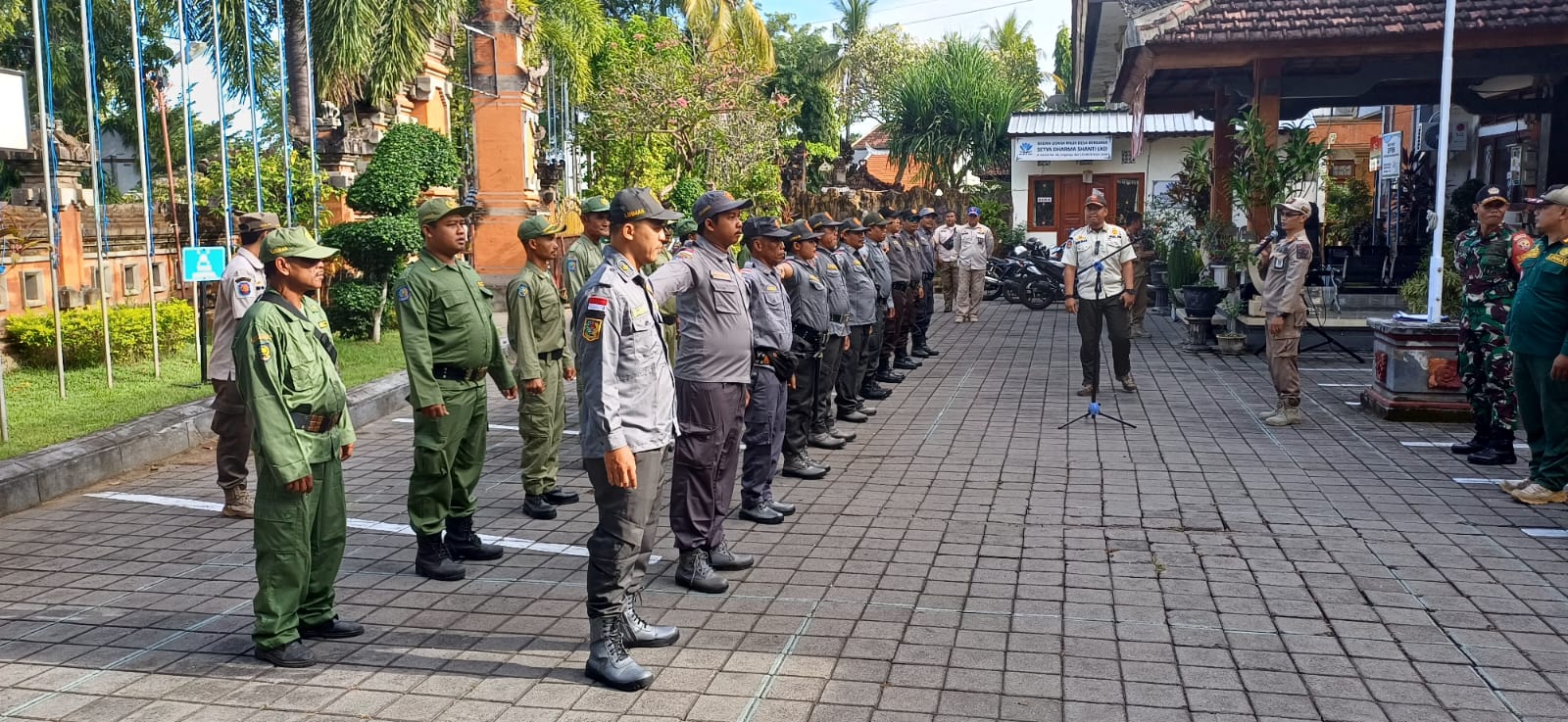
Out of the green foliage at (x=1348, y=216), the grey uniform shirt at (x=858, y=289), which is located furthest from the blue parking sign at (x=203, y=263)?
the green foliage at (x=1348, y=216)

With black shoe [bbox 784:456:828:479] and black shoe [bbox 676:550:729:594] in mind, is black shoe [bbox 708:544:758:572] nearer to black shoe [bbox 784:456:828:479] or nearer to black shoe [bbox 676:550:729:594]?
black shoe [bbox 676:550:729:594]

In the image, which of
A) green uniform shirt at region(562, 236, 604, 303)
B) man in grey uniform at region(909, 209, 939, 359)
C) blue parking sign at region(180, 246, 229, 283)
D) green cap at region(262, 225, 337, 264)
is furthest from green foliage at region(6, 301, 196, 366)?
man in grey uniform at region(909, 209, 939, 359)

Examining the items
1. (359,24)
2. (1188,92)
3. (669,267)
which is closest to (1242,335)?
(1188,92)

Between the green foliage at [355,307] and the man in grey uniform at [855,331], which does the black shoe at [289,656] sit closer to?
the man in grey uniform at [855,331]

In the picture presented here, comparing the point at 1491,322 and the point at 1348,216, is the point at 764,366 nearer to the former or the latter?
the point at 1491,322

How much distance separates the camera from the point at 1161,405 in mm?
10555

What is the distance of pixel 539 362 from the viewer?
6.84 m

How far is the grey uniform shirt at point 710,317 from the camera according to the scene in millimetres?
5434

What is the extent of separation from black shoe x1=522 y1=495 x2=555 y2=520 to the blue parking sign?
4507mm

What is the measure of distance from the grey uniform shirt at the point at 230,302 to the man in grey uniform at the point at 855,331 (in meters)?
4.46

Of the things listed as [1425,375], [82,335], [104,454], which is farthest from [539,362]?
[1425,375]

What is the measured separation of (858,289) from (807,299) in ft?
7.01

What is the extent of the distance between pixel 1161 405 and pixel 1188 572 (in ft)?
17.2

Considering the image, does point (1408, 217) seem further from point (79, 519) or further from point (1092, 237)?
point (79, 519)
